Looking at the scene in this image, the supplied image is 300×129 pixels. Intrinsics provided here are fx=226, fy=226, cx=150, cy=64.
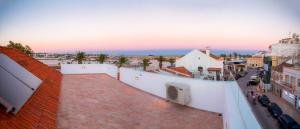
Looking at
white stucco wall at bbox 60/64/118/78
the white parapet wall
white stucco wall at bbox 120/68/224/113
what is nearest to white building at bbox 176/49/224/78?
white stucco wall at bbox 60/64/118/78

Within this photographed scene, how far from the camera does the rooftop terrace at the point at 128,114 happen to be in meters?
3.63

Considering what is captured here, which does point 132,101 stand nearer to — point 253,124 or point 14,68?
point 14,68

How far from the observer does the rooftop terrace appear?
3633mm

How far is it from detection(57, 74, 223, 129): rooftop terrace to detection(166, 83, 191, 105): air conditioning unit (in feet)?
Result: 0.43

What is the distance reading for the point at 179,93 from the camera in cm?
482

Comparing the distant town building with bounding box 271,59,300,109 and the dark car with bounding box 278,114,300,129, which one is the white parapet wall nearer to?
the dark car with bounding box 278,114,300,129

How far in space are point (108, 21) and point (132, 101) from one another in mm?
5516

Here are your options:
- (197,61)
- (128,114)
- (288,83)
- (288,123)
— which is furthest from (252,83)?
(128,114)

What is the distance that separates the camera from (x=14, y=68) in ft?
12.3

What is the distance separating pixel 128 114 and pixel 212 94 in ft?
5.66

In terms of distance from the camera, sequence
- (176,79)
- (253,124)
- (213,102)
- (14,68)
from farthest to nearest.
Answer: (176,79)
(213,102)
(14,68)
(253,124)

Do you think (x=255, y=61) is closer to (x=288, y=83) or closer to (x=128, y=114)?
(x=288, y=83)

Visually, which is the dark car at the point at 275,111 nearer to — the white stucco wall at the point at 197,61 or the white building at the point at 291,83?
the white building at the point at 291,83

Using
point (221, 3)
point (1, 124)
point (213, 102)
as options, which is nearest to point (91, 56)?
point (221, 3)
